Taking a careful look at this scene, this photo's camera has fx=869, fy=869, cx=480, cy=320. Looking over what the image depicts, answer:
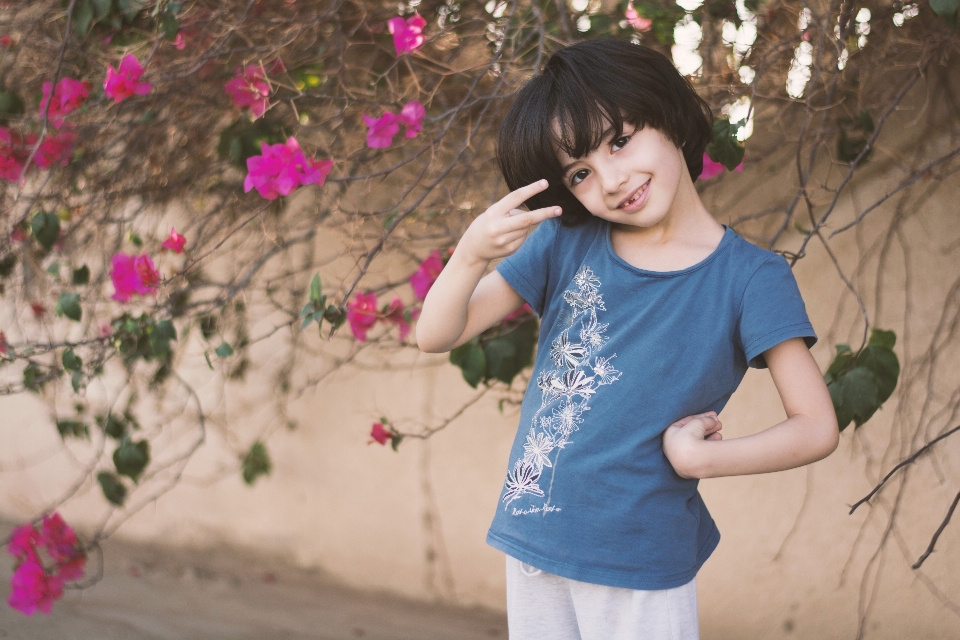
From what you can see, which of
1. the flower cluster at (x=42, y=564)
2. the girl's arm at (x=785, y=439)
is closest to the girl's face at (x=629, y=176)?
the girl's arm at (x=785, y=439)

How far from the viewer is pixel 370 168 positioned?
211cm

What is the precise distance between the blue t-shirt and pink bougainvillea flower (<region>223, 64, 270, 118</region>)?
105cm

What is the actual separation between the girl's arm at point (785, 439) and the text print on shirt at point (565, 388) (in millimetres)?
126

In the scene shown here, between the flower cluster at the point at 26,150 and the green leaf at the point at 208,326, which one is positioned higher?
the flower cluster at the point at 26,150

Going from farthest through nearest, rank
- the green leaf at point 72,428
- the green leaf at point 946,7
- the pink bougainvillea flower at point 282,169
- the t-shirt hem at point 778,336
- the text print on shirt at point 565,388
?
the green leaf at point 72,428
the pink bougainvillea flower at point 282,169
the green leaf at point 946,7
the text print on shirt at point 565,388
the t-shirt hem at point 778,336

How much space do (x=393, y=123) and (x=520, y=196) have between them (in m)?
0.81

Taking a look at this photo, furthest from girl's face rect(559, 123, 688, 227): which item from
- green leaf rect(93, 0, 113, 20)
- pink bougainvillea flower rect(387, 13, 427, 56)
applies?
green leaf rect(93, 0, 113, 20)

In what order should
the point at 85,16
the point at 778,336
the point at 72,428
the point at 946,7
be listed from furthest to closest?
the point at 72,428, the point at 85,16, the point at 946,7, the point at 778,336

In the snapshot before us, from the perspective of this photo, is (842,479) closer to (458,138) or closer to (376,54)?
(458,138)

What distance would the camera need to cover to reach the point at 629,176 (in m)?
0.98

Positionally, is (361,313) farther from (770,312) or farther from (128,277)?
(770,312)

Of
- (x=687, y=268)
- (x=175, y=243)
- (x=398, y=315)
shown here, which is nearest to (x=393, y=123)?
(x=398, y=315)

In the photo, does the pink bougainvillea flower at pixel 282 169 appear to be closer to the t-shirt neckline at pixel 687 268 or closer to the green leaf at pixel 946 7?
the t-shirt neckline at pixel 687 268

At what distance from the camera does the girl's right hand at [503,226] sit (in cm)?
96
